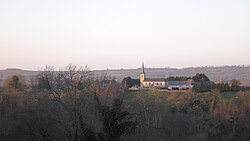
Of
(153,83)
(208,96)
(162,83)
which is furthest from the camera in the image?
(153,83)

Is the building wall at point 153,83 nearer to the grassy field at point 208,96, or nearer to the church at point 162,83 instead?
the church at point 162,83

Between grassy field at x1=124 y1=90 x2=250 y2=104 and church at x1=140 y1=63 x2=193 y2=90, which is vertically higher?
church at x1=140 y1=63 x2=193 y2=90

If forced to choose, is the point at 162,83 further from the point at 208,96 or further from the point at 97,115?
the point at 97,115

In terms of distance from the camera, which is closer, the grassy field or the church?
the grassy field

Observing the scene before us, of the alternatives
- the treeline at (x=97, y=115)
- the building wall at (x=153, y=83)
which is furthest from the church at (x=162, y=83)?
the treeline at (x=97, y=115)

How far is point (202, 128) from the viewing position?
34.3m

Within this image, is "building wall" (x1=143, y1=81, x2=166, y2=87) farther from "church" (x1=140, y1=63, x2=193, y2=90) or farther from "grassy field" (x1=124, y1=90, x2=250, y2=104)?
"grassy field" (x1=124, y1=90, x2=250, y2=104)

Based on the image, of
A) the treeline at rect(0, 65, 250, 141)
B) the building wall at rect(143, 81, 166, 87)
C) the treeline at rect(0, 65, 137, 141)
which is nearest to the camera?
the treeline at rect(0, 65, 250, 141)

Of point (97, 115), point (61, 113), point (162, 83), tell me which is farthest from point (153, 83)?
point (97, 115)

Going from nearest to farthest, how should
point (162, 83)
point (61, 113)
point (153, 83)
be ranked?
1. point (61, 113)
2. point (162, 83)
3. point (153, 83)

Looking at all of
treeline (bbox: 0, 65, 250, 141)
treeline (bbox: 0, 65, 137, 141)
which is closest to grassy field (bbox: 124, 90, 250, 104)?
treeline (bbox: 0, 65, 250, 141)

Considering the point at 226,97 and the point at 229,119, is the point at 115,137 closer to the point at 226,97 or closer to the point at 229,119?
the point at 229,119

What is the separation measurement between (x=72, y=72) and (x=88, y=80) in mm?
1634

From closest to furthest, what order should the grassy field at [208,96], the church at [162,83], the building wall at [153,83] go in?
the grassy field at [208,96] < the church at [162,83] < the building wall at [153,83]
